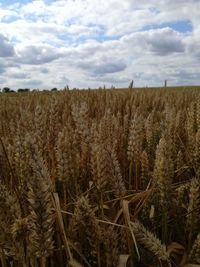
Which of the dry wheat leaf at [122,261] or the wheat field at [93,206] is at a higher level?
the wheat field at [93,206]

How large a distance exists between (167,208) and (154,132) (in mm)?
640

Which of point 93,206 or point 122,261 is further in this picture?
point 93,206

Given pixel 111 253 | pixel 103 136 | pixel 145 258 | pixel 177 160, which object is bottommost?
pixel 145 258

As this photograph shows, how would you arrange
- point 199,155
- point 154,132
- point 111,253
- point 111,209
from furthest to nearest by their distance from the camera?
point 154,132, point 199,155, point 111,209, point 111,253

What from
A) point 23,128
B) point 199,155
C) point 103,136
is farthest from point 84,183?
point 199,155

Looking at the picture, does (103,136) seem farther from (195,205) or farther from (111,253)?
(111,253)

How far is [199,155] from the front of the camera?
1.54 metres

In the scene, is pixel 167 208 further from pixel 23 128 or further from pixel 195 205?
pixel 23 128

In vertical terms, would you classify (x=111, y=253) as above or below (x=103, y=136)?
below

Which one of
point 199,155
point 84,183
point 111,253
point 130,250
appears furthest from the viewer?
point 84,183

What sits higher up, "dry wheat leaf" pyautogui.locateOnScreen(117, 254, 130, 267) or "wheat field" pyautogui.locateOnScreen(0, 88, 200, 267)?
"wheat field" pyautogui.locateOnScreen(0, 88, 200, 267)

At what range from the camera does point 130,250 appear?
3.80ft

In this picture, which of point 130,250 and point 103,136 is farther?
point 103,136

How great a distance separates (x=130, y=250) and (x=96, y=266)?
0.12m
